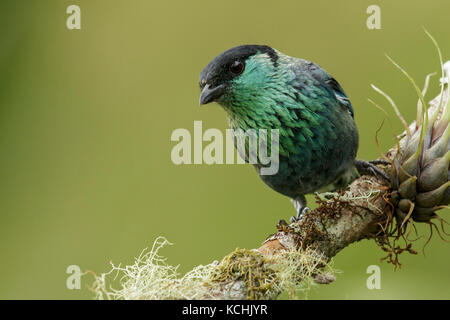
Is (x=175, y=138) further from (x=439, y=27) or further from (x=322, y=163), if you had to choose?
(x=439, y=27)

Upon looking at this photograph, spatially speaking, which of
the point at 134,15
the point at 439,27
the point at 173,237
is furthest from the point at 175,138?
the point at 439,27

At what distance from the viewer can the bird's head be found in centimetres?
379

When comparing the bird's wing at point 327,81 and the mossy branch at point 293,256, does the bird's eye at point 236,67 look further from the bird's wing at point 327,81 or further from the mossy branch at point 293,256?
the mossy branch at point 293,256

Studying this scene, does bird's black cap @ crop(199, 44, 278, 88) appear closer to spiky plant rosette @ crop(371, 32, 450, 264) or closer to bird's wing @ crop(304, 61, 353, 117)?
bird's wing @ crop(304, 61, 353, 117)

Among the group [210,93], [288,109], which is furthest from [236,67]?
[288,109]

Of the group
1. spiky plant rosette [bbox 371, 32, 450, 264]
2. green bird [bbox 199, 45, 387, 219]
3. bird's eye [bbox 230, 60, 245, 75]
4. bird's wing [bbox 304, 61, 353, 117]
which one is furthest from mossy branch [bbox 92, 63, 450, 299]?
bird's eye [bbox 230, 60, 245, 75]

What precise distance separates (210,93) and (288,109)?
0.57m

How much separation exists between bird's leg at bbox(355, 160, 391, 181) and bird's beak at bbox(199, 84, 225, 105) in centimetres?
112

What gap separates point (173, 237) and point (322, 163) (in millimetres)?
1986

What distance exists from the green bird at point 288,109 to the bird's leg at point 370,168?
16 millimetres

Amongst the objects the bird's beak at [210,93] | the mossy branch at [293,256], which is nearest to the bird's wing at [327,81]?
the bird's beak at [210,93]

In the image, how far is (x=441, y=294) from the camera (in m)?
3.24

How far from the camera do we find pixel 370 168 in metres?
3.29

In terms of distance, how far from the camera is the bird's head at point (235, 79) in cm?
379
